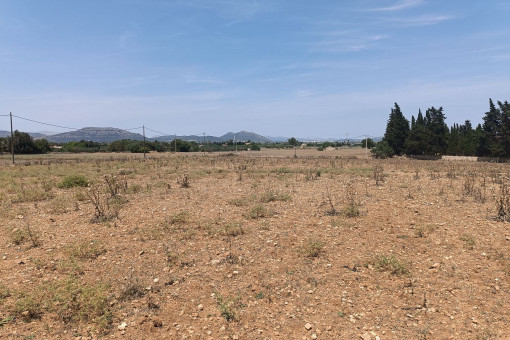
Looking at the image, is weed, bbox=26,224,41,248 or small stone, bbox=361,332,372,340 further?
weed, bbox=26,224,41,248

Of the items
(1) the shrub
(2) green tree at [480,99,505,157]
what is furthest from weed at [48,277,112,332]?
(2) green tree at [480,99,505,157]

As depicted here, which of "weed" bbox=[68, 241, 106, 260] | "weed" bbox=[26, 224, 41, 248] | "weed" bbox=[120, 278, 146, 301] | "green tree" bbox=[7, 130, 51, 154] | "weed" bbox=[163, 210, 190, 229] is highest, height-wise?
"green tree" bbox=[7, 130, 51, 154]

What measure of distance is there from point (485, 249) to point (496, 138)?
186 feet

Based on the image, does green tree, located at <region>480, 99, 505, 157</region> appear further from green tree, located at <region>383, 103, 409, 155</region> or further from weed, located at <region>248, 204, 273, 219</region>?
weed, located at <region>248, 204, 273, 219</region>

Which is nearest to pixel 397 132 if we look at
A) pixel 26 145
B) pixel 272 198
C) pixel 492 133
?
pixel 492 133

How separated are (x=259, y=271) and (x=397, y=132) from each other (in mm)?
59830

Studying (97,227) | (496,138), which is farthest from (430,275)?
(496,138)

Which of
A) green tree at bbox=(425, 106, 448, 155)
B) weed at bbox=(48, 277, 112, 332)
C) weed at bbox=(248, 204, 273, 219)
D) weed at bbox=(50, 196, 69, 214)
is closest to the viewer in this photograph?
weed at bbox=(48, 277, 112, 332)

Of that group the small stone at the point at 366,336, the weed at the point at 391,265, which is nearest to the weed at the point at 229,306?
the small stone at the point at 366,336

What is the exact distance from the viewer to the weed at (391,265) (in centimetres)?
571

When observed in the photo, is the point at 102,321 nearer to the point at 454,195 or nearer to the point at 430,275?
the point at 430,275

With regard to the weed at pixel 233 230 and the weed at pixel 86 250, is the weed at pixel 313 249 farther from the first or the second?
the weed at pixel 86 250

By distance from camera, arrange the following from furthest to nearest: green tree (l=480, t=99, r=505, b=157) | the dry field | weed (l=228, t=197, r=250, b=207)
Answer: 1. green tree (l=480, t=99, r=505, b=157)
2. weed (l=228, t=197, r=250, b=207)
3. the dry field

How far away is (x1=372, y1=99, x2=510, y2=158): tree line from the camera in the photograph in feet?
162
